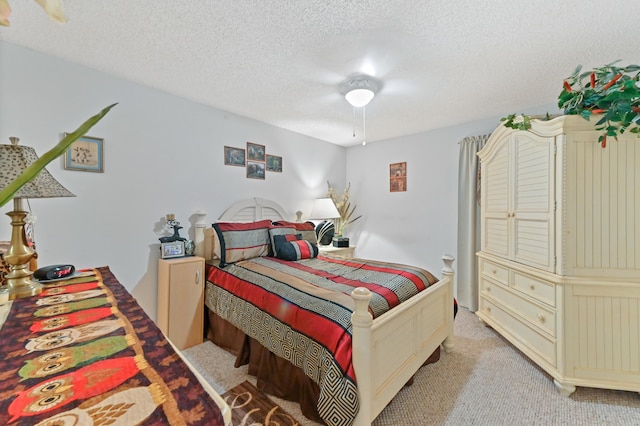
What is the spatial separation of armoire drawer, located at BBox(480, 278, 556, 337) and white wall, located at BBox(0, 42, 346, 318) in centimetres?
288

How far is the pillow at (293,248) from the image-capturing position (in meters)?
2.73

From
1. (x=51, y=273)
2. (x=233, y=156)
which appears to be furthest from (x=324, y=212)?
(x=51, y=273)

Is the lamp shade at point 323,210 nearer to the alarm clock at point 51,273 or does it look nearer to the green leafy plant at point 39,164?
the alarm clock at point 51,273

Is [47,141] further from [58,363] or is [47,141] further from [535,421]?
[535,421]

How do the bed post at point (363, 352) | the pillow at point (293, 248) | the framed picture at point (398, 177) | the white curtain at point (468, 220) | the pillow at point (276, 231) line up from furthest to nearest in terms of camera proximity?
the framed picture at point (398, 177) → the white curtain at point (468, 220) → the pillow at point (276, 231) → the pillow at point (293, 248) → the bed post at point (363, 352)

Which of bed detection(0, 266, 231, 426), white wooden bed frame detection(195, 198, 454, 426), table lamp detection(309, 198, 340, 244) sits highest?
table lamp detection(309, 198, 340, 244)

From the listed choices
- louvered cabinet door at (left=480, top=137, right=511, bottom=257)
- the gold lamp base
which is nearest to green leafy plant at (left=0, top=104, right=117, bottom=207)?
the gold lamp base

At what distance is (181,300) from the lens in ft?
7.83

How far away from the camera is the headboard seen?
9.05 feet

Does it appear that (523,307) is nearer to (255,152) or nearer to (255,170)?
(255,170)

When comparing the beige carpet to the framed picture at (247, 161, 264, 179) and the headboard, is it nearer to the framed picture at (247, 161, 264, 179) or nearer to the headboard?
the headboard

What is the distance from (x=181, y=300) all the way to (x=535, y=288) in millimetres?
2974

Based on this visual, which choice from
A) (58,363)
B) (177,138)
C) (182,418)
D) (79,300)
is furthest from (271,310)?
(177,138)

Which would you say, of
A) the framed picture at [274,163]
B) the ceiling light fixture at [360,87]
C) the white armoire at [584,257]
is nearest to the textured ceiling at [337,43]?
the ceiling light fixture at [360,87]
